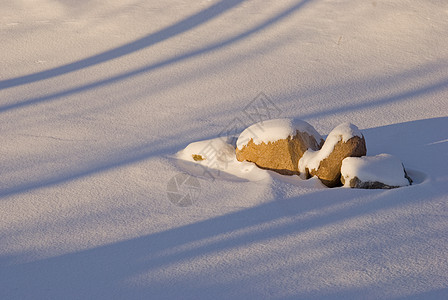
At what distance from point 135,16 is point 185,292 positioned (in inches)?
156

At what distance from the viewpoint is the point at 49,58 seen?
4.80m

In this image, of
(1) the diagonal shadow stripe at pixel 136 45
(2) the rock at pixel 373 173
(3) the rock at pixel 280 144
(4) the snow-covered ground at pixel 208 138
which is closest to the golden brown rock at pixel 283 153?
(3) the rock at pixel 280 144

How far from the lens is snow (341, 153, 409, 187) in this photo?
275cm

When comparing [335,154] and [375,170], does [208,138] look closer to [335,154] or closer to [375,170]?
[335,154]

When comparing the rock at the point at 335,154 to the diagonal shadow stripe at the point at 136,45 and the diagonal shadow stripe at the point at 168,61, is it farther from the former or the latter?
the diagonal shadow stripe at the point at 136,45

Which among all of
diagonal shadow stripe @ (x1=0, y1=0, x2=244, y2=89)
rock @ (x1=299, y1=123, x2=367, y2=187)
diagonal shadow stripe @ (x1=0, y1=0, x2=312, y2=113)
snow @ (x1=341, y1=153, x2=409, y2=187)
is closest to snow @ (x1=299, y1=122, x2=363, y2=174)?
rock @ (x1=299, y1=123, x2=367, y2=187)

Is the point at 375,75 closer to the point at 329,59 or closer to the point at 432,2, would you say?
the point at 329,59

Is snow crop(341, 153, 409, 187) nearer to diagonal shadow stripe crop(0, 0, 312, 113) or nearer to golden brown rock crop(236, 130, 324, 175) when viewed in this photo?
golden brown rock crop(236, 130, 324, 175)

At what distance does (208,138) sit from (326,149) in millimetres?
832

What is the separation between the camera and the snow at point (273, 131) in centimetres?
296

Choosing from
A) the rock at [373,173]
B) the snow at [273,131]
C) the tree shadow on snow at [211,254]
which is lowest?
the tree shadow on snow at [211,254]

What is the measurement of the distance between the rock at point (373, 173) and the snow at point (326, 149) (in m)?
0.10

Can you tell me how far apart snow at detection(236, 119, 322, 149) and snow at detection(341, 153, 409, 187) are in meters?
0.30

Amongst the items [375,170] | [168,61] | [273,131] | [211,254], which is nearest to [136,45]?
[168,61]
